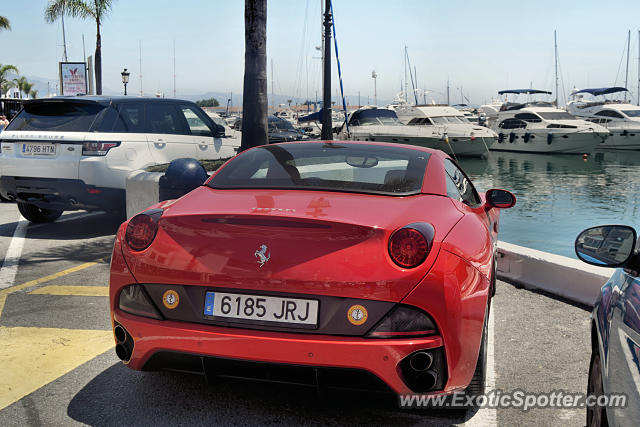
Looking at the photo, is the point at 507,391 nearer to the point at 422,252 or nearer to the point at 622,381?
the point at 422,252

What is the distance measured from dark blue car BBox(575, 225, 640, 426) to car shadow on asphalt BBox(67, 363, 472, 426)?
973 millimetres

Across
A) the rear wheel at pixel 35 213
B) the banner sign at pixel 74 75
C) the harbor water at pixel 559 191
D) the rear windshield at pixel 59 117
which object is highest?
the banner sign at pixel 74 75

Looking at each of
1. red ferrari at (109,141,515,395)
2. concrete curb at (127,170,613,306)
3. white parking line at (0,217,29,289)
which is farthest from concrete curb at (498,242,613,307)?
white parking line at (0,217,29,289)

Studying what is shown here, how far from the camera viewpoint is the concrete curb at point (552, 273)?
5.62 meters

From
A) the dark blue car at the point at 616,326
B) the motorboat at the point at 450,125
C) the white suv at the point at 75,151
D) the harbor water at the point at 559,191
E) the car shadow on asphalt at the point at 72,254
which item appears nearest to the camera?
the dark blue car at the point at 616,326

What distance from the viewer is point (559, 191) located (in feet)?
82.5

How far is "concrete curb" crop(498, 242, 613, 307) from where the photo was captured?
5617mm

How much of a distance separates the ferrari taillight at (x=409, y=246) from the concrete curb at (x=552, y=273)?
3.03 metres

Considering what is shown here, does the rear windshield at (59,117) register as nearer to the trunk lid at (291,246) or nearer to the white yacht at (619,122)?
the trunk lid at (291,246)

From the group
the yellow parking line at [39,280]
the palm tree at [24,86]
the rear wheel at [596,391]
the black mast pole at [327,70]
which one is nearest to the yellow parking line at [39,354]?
the yellow parking line at [39,280]

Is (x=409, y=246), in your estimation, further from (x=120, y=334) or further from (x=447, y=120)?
(x=447, y=120)

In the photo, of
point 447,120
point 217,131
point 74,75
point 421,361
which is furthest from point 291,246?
point 74,75

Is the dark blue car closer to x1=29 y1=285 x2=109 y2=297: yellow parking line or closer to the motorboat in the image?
x1=29 y1=285 x2=109 y2=297: yellow parking line

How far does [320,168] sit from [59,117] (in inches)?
202
